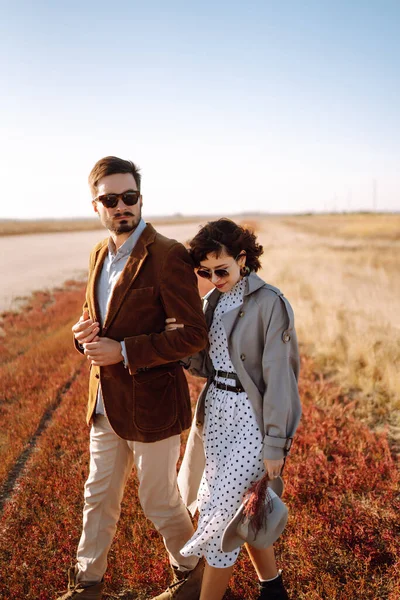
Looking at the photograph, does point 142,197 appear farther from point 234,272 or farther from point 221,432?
point 221,432

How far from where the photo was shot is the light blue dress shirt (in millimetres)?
2895

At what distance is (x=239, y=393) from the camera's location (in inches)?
109

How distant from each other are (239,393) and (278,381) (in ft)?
0.91

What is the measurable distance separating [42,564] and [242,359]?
7.22 feet

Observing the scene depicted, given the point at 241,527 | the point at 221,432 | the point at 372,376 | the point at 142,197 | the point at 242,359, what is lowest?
the point at 372,376

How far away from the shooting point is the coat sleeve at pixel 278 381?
8.48 feet

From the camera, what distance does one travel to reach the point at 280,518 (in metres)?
2.50

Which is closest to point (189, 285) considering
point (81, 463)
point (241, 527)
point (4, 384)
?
A: point (241, 527)

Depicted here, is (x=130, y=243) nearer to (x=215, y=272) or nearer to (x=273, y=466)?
(x=215, y=272)

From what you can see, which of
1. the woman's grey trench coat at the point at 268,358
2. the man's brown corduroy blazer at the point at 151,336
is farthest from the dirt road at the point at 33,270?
the woman's grey trench coat at the point at 268,358

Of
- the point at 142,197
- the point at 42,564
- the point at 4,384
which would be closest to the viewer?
the point at 142,197

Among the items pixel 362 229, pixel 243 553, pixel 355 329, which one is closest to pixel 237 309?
pixel 243 553

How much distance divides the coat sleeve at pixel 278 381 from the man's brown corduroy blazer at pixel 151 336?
0.39 meters

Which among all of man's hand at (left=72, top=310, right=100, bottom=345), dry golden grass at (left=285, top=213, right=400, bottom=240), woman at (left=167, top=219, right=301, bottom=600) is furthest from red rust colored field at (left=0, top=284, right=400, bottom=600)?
dry golden grass at (left=285, top=213, right=400, bottom=240)
